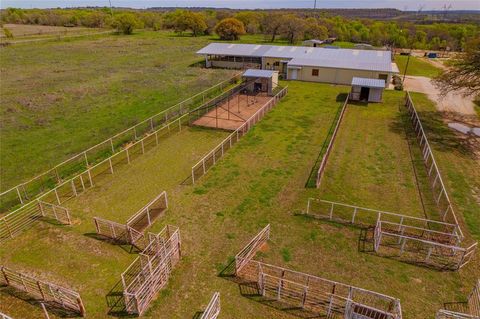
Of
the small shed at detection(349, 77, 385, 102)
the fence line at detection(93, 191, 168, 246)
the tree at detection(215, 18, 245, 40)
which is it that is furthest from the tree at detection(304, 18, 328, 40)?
the fence line at detection(93, 191, 168, 246)

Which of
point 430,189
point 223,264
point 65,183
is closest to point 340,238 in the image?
point 223,264

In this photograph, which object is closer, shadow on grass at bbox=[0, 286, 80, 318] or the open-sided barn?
shadow on grass at bbox=[0, 286, 80, 318]

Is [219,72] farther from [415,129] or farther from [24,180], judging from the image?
[24,180]

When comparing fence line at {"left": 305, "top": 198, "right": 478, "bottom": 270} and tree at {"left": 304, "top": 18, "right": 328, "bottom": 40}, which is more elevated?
tree at {"left": 304, "top": 18, "right": 328, "bottom": 40}

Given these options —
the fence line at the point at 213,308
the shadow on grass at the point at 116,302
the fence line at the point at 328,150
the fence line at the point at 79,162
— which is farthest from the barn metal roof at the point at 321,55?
the shadow on grass at the point at 116,302

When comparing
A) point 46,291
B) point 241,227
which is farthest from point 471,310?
point 46,291

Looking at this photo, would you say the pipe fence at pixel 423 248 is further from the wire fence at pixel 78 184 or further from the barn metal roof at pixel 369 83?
the barn metal roof at pixel 369 83

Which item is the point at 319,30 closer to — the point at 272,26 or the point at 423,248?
the point at 272,26

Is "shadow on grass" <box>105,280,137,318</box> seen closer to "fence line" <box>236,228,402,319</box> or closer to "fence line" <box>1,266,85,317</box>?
"fence line" <box>1,266,85,317</box>
